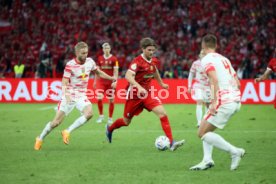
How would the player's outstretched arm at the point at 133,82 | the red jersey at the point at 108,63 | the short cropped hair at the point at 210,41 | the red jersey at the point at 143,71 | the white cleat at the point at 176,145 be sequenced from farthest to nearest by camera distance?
the red jersey at the point at 108,63 → the red jersey at the point at 143,71 → the white cleat at the point at 176,145 → the player's outstretched arm at the point at 133,82 → the short cropped hair at the point at 210,41

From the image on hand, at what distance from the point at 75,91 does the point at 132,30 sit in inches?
865

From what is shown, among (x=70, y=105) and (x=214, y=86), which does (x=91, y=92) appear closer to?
(x=70, y=105)

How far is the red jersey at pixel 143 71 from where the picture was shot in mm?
11992

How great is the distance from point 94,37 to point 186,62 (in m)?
6.49

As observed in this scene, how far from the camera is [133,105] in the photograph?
12.3m

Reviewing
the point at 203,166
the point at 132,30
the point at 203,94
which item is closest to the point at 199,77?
the point at 203,94

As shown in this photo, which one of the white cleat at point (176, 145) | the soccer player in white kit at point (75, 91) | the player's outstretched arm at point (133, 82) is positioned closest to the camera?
the player's outstretched arm at point (133, 82)

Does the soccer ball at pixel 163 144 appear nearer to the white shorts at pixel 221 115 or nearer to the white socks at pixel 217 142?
the white socks at pixel 217 142

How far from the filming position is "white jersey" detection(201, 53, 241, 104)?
29.6 feet

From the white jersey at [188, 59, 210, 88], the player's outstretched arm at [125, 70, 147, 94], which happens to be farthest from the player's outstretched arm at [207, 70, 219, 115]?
the white jersey at [188, 59, 210, 88]

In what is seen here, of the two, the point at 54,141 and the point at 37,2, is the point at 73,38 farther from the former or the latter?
the point at 54,141

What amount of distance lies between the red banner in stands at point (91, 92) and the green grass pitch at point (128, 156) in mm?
7211

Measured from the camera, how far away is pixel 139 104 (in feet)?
40.3

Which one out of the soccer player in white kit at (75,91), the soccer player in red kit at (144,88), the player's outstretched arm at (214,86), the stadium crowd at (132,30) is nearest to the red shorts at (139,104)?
the soccer player in red kit at (144,88)
